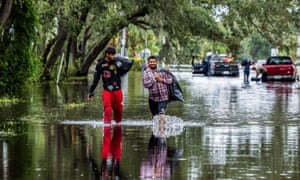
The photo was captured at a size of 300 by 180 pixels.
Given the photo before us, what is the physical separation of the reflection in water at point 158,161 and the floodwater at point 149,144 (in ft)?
0.04

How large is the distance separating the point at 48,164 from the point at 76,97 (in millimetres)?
17062

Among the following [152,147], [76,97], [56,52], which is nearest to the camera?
[152,147]

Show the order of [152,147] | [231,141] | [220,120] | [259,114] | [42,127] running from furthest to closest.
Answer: [259,114]
[220,120]
[42,127]
[231,141]
[152,147]

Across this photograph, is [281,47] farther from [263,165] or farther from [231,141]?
[263,165]

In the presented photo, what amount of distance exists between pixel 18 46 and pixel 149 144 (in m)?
12.8

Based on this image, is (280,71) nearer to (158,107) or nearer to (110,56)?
(158,107)

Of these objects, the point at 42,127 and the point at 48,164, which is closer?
the point at 48,164

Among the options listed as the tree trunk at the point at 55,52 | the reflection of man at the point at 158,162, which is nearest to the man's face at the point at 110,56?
the reflection of man at the point at 158,162

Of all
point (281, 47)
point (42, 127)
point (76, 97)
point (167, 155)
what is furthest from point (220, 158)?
point (281, 47)

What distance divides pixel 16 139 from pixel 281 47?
34.0 metres

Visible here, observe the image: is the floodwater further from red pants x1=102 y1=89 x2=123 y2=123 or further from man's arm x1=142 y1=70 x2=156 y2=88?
man's arm x1=142 y1=70 x2=156 y2=88

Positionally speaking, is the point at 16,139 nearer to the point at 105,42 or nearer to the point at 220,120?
the point at 220,120

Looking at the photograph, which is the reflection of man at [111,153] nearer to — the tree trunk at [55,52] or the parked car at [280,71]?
the tree trunk at [55,52]

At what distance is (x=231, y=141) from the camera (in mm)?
13734
